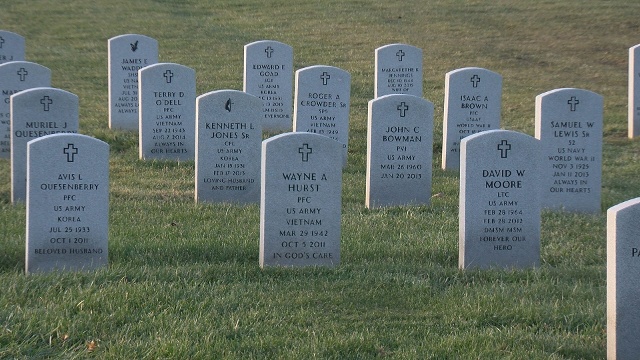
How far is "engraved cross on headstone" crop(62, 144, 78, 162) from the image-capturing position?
7.54 m

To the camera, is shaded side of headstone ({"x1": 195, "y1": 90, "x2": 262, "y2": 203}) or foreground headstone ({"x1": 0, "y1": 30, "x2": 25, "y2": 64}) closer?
shaded side of headstone ({"x1": 195, "y1": 90, "x2": 262, "y2": 203})

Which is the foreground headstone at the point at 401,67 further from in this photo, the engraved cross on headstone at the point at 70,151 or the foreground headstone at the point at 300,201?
the engraved cross on headstone at the point at 70,151

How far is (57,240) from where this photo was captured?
7602mm

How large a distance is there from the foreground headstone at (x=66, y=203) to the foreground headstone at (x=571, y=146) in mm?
4760

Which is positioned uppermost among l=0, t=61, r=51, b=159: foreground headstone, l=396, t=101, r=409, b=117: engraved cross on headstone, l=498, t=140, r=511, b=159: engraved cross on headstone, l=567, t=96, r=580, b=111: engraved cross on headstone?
l=0, t=61, r=51, b=159: foreground headstone

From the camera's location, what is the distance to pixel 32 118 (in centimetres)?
980

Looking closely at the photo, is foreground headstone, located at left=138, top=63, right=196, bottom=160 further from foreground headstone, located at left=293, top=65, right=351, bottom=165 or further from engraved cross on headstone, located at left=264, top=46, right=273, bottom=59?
engraved cross on headstone, located at left=264, top=46, right=273, bottom=59

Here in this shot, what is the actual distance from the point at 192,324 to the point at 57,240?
78.3 inches

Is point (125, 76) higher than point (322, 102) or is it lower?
higher

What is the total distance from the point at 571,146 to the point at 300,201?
3.69 m

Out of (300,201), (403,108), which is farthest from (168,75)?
→ (300,201)

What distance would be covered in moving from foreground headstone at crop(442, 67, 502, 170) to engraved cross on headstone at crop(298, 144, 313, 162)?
14.5ft

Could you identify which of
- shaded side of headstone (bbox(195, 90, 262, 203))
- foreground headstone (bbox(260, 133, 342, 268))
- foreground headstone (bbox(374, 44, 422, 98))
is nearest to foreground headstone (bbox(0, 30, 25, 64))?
A: foreground headstone (bbox(374, 44, 422, 98))

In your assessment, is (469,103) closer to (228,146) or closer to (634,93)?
(228,146)
